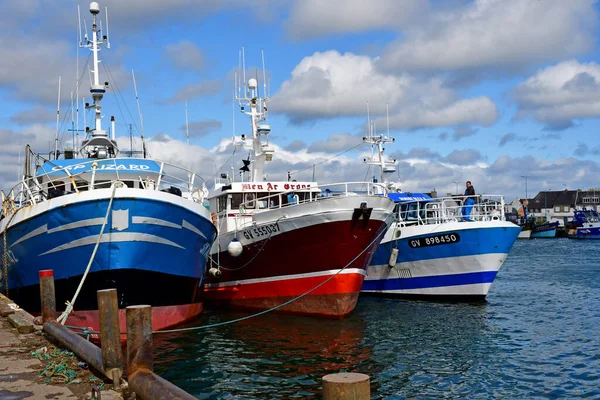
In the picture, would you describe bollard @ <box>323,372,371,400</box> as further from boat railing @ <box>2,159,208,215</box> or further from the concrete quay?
boat railing @ <box>2,159,208,215</box>

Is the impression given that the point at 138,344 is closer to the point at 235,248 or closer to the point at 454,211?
the point at 235,248

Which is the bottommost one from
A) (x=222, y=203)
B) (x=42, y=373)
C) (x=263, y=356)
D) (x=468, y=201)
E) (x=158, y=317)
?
(x=263, y=356)

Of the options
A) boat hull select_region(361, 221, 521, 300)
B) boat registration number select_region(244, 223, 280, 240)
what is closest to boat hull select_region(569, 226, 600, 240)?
boat hull select_region(361, 221, 521, 300)

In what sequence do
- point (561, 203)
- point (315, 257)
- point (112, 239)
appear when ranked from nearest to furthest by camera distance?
point (112, 239) → point (315, 257) → point (561, 203)

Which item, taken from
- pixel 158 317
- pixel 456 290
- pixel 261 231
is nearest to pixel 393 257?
pixel 456 290

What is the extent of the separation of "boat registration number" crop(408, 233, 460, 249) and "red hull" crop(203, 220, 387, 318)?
3340 mm

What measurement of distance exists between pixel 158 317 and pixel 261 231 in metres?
4.32

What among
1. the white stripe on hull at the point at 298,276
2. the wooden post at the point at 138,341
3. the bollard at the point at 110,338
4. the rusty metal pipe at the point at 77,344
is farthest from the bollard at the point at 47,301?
the white stripe on hull at the point at 298,276

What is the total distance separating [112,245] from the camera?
12438mm

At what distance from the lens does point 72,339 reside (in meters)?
8.46

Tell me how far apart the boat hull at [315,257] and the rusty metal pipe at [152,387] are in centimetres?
930

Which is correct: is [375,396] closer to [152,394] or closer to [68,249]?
[152,394]

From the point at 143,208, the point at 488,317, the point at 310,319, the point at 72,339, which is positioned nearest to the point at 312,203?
the point at 310,319

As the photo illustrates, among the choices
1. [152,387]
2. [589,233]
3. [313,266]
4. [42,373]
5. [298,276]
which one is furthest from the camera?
[589,233]
